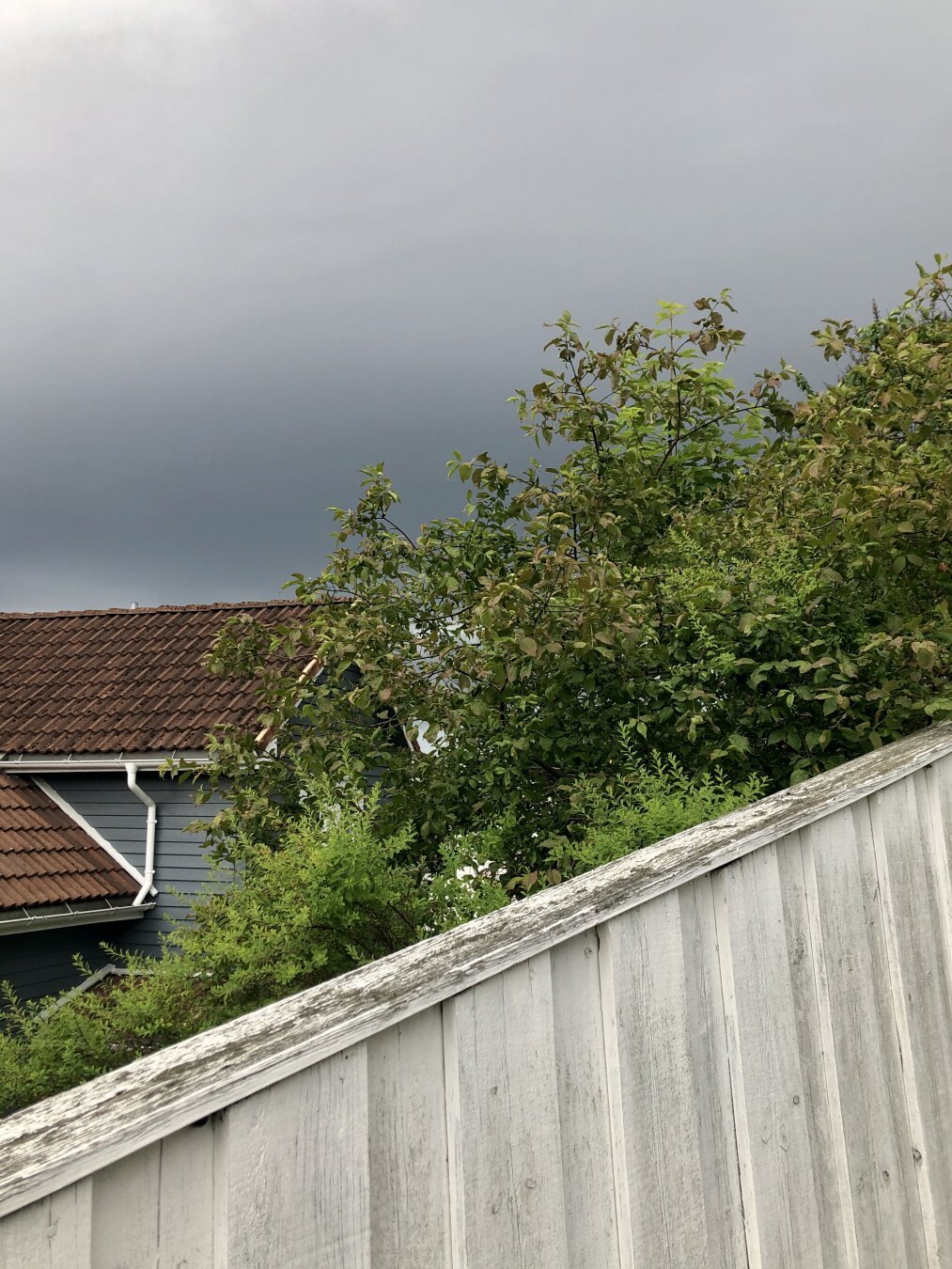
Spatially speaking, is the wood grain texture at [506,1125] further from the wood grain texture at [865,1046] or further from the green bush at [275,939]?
the green bush at [275,939]

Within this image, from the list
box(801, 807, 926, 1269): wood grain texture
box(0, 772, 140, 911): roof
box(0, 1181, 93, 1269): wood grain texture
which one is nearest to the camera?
box(0, 1181, 93, 1269): wood grain texture

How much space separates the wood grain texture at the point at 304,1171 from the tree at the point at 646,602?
2.47 meters

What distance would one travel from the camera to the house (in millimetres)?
11930

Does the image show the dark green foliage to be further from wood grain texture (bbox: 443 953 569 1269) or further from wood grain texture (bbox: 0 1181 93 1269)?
wood grain texture (bbox: 0 1181 93 1269)

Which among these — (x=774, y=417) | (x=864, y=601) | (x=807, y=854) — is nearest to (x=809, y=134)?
(x=774, y=417)

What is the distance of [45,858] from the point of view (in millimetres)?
12539

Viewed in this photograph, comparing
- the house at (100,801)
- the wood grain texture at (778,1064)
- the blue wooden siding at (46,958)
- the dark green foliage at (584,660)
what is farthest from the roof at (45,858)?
the wood grain texture at (778,1064)

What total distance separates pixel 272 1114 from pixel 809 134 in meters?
10.8

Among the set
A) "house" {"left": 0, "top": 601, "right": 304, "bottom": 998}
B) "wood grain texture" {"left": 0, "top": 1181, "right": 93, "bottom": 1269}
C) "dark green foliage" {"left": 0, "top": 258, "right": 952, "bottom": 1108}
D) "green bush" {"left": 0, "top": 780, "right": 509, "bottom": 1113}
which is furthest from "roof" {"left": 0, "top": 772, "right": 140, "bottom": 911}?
"wood grain texture" {"left": 0, "top": 1181, "right": 93, "bottom": 1269}

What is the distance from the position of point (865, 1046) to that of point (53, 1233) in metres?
1.72

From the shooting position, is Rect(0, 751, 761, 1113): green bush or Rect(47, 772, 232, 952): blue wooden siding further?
Rect(47, 772, 232, 952): blue wooden siding

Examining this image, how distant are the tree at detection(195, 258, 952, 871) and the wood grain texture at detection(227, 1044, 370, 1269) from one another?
2.47 m

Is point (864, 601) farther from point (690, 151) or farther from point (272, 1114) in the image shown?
point (690, 151)

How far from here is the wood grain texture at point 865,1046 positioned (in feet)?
6.89
